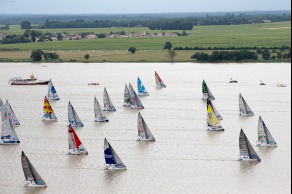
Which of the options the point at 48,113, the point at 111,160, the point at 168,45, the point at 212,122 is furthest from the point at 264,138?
A: the point at 168,45

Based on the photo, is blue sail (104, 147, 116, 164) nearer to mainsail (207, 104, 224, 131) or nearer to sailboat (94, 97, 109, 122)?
mainsail (207, 104, 224, 131)

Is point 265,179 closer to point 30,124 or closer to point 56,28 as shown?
point 30,124

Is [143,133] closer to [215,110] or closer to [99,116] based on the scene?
[215,110]

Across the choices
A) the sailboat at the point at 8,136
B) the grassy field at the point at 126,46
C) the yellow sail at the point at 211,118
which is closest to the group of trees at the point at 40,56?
the grassy field at the point at 126,46

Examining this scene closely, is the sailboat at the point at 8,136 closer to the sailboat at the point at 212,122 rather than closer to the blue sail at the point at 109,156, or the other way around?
the blue sail at the point at 109,156

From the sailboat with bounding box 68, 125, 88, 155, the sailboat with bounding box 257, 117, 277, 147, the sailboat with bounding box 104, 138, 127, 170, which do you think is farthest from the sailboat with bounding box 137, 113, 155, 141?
the sailboat with bounding box 104, 138, 127, 170

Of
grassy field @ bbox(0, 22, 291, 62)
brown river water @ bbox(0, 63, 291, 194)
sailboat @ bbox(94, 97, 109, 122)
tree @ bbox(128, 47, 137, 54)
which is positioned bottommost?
grassy field @ bbox(0, 22, 291, 62)
